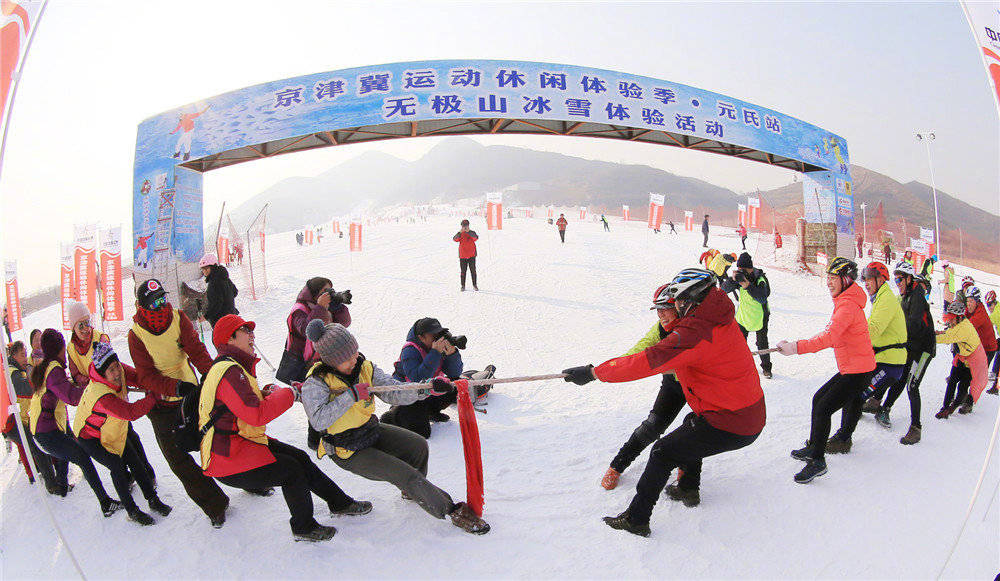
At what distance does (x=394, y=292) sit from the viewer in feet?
35.3

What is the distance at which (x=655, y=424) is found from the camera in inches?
129

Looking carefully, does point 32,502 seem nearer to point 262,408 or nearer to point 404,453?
point 262,408

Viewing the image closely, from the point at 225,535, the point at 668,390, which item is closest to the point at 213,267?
the point at 225,535

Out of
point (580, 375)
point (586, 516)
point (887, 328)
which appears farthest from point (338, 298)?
point (887, 328)

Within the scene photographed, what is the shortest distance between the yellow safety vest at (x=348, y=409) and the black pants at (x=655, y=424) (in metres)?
1.73

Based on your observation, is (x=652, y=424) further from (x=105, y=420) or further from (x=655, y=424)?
(x=105, y=420)

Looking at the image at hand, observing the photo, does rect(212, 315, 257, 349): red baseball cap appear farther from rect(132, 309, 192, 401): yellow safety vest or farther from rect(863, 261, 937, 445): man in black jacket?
rect(863, 261, 937, 445): man in black jacket

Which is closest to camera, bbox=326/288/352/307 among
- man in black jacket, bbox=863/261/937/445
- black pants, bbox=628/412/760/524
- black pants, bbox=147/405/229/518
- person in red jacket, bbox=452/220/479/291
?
black pants, bbox=147/405/229/518

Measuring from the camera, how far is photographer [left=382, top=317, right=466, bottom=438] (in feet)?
12.4

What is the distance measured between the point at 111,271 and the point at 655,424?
332 inches

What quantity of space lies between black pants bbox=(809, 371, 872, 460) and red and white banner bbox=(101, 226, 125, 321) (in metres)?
9.35

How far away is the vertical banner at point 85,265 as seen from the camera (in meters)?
7.18

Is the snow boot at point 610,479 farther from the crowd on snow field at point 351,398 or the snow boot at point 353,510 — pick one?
the snow boot at point 353,510

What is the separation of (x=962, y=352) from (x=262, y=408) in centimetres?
582
